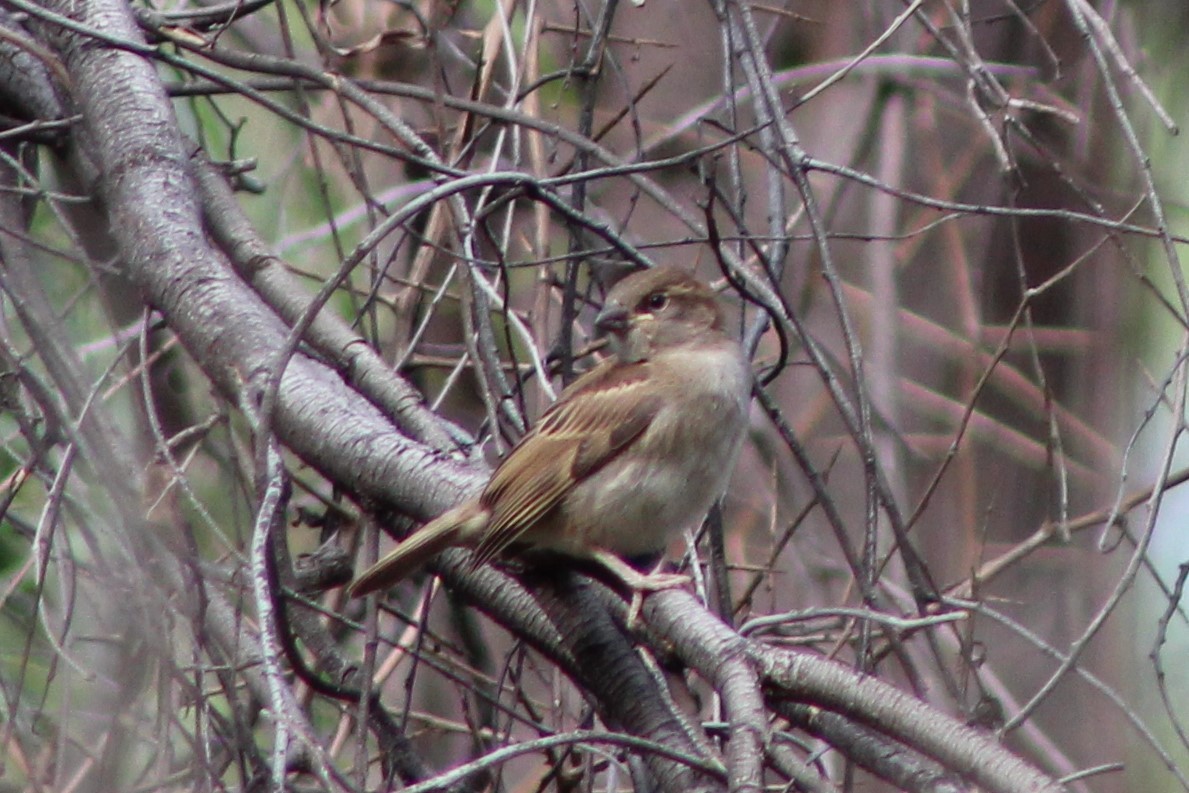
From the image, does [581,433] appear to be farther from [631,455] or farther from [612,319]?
[612,319]

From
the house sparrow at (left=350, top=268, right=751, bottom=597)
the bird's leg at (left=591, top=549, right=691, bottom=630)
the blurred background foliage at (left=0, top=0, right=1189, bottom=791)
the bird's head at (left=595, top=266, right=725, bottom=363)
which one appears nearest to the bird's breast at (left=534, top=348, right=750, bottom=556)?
the house sparrow at (left=350, top=268, right=751, bottom=597)

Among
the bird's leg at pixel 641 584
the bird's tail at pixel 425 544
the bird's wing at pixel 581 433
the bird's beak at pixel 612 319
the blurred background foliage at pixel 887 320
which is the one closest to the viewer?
the bird's leg at pixel 641 584

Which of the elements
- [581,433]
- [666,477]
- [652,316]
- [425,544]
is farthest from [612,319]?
[425,544]

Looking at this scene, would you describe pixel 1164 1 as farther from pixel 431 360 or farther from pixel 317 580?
pixel 317 580

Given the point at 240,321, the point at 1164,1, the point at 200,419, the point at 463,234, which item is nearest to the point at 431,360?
the point at 200,419

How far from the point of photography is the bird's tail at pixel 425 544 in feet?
10.3

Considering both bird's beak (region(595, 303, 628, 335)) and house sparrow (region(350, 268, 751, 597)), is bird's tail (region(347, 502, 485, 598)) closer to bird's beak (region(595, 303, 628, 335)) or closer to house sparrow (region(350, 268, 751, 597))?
house sparrow (region(350, 268, 751, 597))

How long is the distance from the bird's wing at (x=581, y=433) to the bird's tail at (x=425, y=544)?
0.27 metres

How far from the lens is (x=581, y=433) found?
377 centimetres

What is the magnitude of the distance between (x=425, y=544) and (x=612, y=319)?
1025mm

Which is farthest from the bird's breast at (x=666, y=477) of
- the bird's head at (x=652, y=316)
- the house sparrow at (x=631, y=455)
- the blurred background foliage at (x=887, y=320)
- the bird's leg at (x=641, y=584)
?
the blurred background foliage at (x=887, y=320)

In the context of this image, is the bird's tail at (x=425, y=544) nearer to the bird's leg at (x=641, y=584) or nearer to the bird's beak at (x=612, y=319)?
the bird's leg at (x=641, y=584)

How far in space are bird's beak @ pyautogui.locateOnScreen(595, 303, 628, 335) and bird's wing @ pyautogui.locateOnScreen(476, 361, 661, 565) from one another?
12 centimetres

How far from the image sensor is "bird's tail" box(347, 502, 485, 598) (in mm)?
3135
